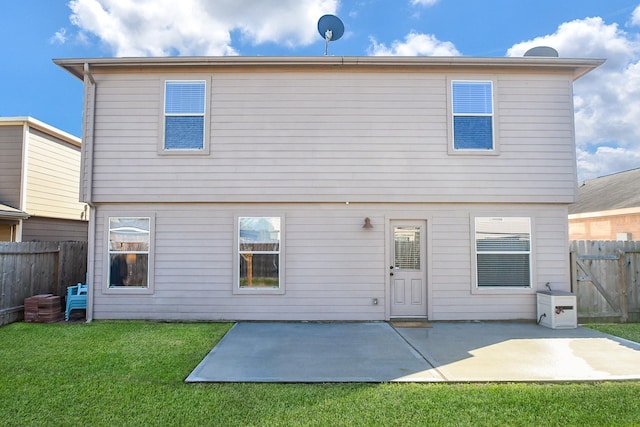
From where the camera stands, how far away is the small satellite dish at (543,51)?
25.4ft

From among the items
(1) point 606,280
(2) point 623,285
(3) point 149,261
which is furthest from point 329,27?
(2) point 623,285

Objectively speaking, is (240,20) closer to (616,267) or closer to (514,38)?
(514,38)

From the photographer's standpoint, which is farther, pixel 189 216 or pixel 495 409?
pixel 189 216

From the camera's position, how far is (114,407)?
11.5ft

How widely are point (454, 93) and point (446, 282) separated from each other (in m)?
3.81

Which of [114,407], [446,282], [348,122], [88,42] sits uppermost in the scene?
[88,42]

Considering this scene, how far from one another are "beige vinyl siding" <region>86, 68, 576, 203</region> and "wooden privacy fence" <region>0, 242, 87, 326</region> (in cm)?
208

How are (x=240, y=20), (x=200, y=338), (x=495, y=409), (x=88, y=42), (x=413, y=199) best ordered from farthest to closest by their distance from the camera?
(x=88, y=42)
(x=240, y=20)
(x=413, y=199)
(x=200, y=338)
(x=495, y=409)

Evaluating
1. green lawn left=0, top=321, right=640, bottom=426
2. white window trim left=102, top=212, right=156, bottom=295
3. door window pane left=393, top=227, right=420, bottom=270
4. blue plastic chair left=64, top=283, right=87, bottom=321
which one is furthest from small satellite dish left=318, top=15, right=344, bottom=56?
blue plastic chair left=64, top=283, right=87, bottom=321

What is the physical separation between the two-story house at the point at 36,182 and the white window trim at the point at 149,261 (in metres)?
3.39

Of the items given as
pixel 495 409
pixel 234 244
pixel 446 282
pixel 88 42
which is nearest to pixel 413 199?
pixel 446 282

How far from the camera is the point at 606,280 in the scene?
7.39 metres

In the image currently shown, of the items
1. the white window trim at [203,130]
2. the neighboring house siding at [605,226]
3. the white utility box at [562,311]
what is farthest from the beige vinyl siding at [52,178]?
the neighboring house siding at [605,226]

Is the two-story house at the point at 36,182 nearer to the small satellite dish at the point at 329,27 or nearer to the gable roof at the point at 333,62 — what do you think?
the gable roof at the point at 333,62
